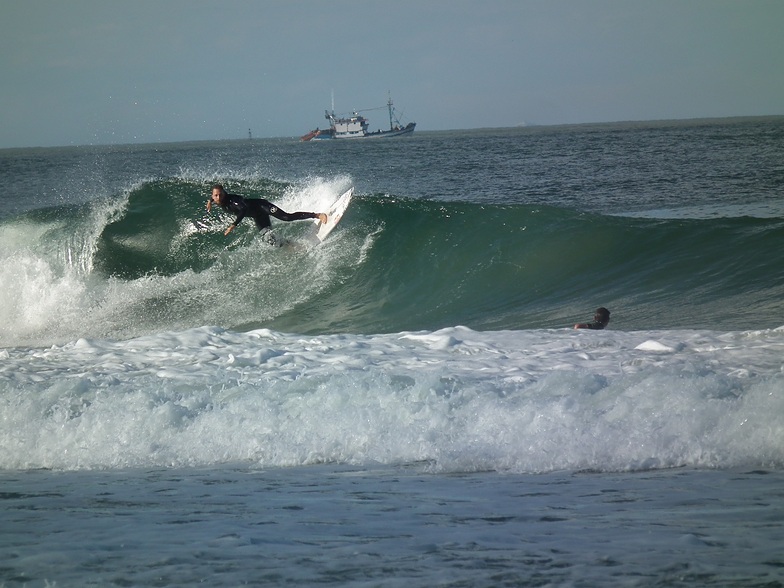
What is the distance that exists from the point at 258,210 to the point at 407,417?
8.09m

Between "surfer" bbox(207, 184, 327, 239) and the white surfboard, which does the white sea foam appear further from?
the white surfboard

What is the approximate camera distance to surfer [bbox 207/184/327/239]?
41.4 feet

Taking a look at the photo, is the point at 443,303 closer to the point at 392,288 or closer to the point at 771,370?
the point at 392,288

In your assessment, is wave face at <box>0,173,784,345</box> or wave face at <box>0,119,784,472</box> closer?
wave face at <box>0,119,784,472</box>

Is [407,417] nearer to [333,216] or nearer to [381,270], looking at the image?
[381,270]

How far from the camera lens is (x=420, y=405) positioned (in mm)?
6273

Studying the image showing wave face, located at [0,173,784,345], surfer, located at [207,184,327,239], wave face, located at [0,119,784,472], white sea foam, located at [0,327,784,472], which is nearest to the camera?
white sea foam, located at [0,327,784,472]

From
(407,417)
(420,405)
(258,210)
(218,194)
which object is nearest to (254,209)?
(258,210)

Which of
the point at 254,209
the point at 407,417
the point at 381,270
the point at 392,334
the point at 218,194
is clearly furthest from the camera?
the point at 381,270

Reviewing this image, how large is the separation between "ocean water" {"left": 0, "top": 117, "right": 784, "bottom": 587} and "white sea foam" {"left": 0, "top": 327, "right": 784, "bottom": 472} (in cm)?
2

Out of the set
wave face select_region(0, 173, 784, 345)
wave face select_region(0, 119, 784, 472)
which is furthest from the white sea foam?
wave face select_region(0, 173, 784, 345)

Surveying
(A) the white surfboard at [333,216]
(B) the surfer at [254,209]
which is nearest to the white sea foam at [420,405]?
(B) the surfer at [254,209]

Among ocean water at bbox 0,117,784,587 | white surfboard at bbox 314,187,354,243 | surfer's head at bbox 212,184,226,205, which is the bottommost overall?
ocean water at bbox 0,117,784,587

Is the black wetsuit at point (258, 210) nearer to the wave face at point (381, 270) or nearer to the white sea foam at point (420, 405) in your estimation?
the wave face at point (381, 270)
